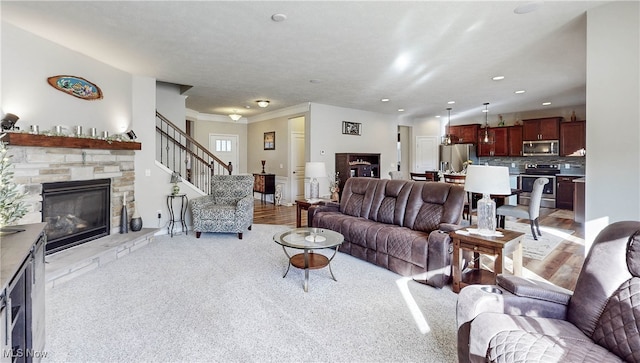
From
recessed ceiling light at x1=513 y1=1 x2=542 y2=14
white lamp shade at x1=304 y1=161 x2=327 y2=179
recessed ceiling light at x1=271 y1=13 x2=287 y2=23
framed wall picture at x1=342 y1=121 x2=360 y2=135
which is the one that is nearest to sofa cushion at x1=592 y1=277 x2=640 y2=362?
recessed ceiling light at x1=513 y1=1 x2=542 y2=14

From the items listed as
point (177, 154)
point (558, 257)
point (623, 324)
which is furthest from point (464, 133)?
point (623, 324)

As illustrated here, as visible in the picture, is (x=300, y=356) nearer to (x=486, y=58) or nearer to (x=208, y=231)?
(x=208, y=231)

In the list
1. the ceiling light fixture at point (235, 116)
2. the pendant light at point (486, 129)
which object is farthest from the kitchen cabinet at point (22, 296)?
the pendant light at point (486, 129)

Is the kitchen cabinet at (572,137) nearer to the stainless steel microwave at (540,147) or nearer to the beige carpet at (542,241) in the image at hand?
the stainless steel microwave at (540,147)

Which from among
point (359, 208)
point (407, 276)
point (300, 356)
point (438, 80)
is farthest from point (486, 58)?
point (300, 356)

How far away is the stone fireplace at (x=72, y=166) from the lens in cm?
322

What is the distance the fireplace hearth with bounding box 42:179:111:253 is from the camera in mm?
3541

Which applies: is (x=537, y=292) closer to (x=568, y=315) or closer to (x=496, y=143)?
(x=568, y=315)

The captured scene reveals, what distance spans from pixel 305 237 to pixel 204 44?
8.25ft

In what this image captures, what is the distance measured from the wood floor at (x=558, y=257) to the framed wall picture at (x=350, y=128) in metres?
2.51

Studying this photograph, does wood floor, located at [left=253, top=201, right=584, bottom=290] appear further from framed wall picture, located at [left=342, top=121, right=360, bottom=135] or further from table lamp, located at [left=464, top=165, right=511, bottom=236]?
framed wall picture, located at [left=342, top=121, right=360, bottom=135]

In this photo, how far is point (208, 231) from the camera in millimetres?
4879

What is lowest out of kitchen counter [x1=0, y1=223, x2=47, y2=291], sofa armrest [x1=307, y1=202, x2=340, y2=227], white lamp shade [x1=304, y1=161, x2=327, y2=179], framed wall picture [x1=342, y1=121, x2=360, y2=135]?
sofa armrest [x1=307, y1=202, x2=340, y2=227]

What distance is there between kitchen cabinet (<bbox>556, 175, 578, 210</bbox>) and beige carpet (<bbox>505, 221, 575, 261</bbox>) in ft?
8.66
